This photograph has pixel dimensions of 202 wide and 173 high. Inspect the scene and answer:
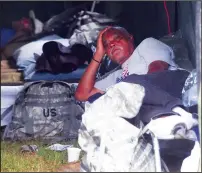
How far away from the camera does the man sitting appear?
14.4 feet

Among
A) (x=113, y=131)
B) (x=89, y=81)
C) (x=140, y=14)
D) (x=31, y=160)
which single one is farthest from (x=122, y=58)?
(x=140, y=14)

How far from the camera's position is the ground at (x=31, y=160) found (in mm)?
3940

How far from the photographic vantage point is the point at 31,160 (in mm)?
4215

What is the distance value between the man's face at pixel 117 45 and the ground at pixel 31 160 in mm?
930

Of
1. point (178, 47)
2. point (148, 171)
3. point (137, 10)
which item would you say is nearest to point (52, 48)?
point (178, 47)

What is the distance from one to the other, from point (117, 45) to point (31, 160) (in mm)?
1201

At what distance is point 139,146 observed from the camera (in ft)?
11.0

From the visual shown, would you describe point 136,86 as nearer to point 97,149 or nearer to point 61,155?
point 97,149

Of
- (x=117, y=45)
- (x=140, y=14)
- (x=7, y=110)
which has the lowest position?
(x=7, y=110)

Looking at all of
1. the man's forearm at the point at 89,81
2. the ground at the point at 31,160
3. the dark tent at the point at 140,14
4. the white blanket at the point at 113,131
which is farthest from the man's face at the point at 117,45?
the white blanket at the point at 113,131

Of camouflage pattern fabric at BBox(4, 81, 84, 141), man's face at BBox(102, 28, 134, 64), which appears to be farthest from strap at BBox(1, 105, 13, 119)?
man's face at BBox(102, 28, 134, 64)

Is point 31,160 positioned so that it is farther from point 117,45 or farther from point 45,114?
point 117,45

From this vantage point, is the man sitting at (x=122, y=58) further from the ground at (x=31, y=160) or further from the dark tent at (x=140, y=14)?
the ground at (x=31, y=160)

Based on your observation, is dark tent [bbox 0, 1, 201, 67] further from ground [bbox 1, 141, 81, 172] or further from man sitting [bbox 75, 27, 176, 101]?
ground [bbox 1, 141, 81, 172]
